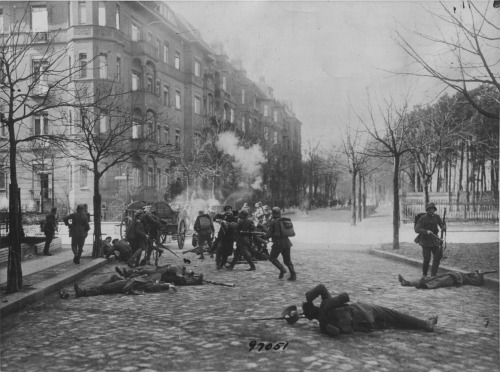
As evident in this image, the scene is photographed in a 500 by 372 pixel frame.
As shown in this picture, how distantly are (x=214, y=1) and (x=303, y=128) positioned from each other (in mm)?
3003

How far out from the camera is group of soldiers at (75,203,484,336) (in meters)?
5.96

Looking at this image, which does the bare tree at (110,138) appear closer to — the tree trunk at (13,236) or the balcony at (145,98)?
the balcony at (145,98)

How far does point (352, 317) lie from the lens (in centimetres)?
596

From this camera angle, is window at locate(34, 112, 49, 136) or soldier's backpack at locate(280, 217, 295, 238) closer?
soldier's backpack at locate(280, 217, 295, 238)

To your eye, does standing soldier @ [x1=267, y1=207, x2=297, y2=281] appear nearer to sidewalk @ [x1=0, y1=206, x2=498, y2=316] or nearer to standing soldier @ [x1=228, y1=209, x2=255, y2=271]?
standing soldier @ [x1=228, y1=209, x2=255, y2=271]

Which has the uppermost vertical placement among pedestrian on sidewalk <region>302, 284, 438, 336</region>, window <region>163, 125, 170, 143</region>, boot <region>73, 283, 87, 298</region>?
window <region>163, 125, 170, 143</region>

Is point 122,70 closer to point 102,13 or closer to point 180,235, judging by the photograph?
point 102,13

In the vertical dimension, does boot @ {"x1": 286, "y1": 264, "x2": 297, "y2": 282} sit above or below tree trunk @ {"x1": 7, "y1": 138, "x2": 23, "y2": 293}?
below

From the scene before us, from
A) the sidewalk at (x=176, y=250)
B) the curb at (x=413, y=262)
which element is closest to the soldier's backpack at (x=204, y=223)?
the sidewalk at (x=176, y=250)

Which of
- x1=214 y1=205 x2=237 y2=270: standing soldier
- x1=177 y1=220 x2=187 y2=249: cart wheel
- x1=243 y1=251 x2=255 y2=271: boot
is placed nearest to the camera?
x1=243 y1=251 x2=255 y2=271: boot

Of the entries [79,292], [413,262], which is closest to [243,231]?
[413,262]

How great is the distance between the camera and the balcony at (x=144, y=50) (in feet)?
43.8

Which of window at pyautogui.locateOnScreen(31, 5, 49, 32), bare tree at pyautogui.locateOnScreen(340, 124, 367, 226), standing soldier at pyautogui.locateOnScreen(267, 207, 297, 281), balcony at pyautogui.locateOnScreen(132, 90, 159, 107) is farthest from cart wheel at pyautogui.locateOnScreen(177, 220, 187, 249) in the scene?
window at pyautogui.locateOnScreen(31, 5, 49, 32)

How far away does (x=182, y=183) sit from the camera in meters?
30.4
